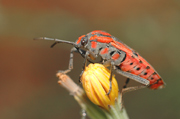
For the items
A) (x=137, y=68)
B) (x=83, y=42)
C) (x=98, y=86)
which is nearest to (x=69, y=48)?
(x=83, y=42)

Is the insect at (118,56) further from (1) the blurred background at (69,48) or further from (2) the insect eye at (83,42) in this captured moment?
(1) the blurred background at (69,48)

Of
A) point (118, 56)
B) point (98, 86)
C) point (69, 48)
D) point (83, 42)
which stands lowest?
point (69, 48)

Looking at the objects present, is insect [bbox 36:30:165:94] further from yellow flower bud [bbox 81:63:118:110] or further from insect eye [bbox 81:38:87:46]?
yellow flower bud [bbox 81:63:118:110]

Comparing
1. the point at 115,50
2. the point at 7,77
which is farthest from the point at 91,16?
the point at 115,50

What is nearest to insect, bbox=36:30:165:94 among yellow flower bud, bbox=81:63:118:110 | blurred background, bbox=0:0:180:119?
yellow flower bud, bbox=81:63:118:110

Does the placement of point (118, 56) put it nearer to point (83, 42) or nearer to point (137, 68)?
point (137, 68)
